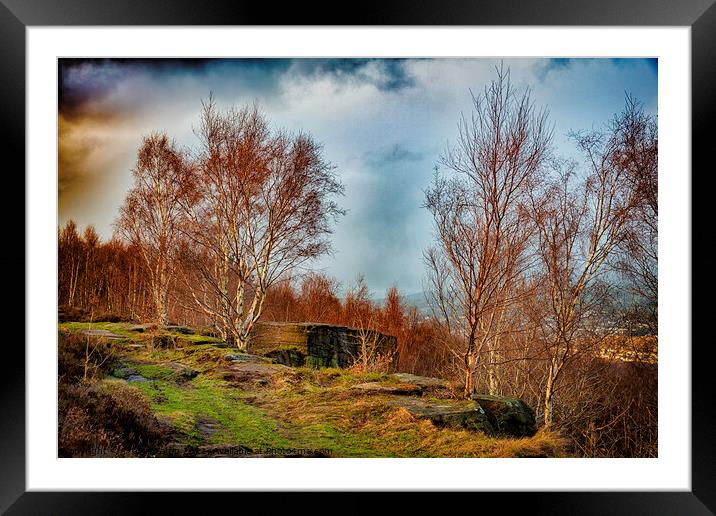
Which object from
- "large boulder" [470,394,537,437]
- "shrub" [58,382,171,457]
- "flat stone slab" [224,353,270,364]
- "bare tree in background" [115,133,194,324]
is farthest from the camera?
"flat stone slab" [224,353,270,364]

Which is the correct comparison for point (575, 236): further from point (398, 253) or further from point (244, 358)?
point (244, 358)

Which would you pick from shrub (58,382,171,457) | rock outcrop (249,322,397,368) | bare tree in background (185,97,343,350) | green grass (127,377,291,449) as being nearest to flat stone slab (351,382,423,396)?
rock outcrop (249,322,397,368)

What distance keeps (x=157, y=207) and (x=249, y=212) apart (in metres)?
0.84

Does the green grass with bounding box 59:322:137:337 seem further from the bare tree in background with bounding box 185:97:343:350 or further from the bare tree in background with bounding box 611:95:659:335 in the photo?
the bare tree in background with bounding box 611:95:659:335

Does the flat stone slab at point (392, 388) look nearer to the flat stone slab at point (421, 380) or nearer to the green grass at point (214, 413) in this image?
the flat stone slab at point (421, 380)

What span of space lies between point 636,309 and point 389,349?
217 centimetres

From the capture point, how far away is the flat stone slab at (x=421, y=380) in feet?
15.1

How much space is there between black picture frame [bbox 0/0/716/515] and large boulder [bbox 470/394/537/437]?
1.98 feet

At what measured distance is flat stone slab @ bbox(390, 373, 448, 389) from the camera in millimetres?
4590
